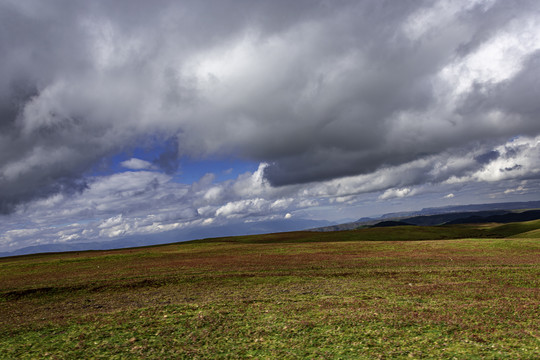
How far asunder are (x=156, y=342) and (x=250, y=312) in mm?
6164

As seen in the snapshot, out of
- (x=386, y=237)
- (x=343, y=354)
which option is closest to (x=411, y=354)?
(x=343, y=354)

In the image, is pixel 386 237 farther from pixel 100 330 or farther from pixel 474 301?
pixel 100 330

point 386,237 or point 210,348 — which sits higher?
point 210,348

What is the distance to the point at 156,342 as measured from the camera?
14.8 metres

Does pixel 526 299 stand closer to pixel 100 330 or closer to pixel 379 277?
pixel 379 277

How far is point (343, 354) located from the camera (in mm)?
12406

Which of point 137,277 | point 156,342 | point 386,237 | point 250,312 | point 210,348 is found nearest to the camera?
point 210,348

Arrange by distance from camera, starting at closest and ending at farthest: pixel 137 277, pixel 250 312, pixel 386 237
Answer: pixel 250 312 → pixel 137 277 → pixel 386 237

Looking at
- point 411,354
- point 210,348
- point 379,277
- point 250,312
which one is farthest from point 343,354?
point 379,277

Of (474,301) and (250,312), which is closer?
(250,312)

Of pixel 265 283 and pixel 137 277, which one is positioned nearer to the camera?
pixel 265 283

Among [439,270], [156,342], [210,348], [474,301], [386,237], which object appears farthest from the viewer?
[386,237]

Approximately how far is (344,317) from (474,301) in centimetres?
1038

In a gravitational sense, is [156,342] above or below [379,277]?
above
